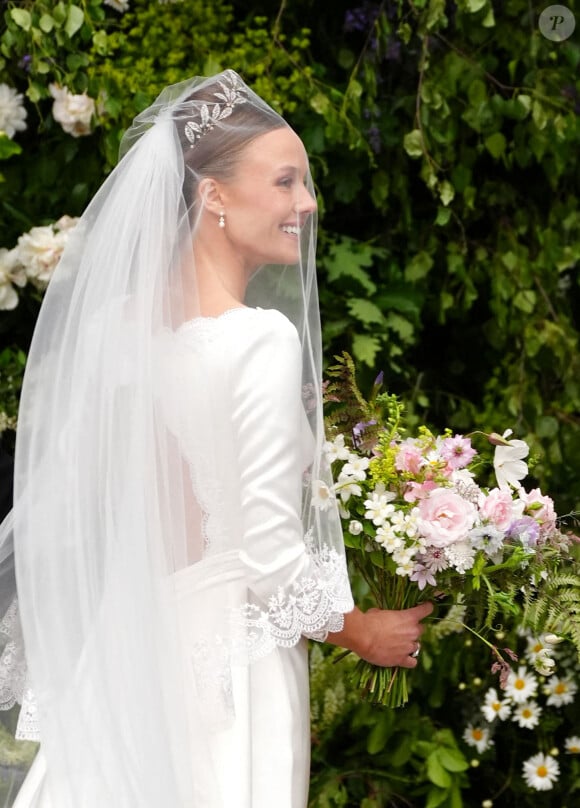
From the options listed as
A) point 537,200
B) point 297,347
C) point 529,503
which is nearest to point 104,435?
point 297,347

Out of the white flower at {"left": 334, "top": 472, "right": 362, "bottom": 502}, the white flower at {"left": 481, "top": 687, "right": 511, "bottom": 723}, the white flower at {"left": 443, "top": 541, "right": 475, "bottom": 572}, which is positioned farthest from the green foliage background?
the white flower at {"left": 443, "top": 541, "right": 475, "bottom": 572}

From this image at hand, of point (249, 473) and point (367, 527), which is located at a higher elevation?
point (249, 473)

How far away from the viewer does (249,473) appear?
180 centimetres

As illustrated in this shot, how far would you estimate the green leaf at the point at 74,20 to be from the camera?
117 inches

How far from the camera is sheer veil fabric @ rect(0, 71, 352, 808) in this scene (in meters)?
1.75

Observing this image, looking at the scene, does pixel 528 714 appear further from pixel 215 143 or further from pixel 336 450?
pixel 215 143

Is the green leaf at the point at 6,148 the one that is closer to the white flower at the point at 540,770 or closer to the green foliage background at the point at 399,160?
the green foliage background at the point at 399,160

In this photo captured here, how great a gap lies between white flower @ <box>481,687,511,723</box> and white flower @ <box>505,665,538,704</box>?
33mm

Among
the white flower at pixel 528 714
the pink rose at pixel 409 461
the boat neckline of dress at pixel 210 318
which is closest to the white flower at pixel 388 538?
the pink rose at pixel 409 461

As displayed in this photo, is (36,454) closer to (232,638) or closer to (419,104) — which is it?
(232,638)

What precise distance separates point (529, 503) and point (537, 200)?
6.19 feet

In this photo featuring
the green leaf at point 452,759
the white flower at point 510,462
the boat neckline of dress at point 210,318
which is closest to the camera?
the boat neckline of dress at point 210,318

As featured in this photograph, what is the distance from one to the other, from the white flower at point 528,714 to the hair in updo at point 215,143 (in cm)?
186

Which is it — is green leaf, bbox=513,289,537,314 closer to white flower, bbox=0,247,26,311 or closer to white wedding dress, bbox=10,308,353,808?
white flower, bbox=0,247,26,311
